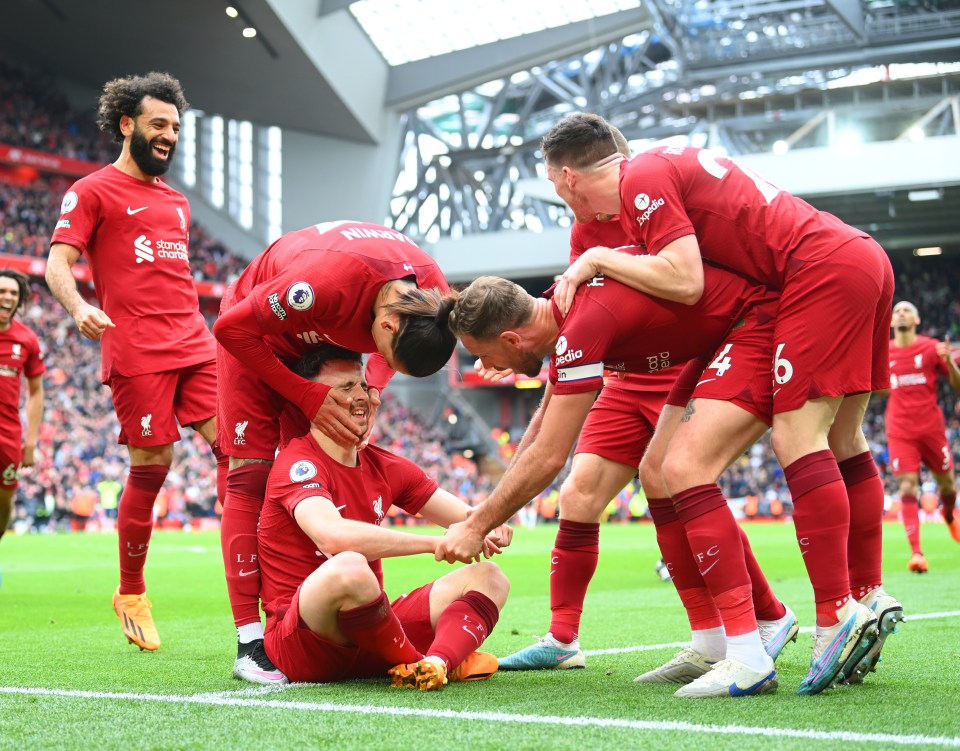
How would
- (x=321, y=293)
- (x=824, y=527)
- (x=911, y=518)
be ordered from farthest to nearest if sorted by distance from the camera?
1. (x=911, y=518)
2. (x=321, y=293)
3. (x=824, y=527)

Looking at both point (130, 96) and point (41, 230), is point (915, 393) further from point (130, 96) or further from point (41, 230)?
point (41, 230)

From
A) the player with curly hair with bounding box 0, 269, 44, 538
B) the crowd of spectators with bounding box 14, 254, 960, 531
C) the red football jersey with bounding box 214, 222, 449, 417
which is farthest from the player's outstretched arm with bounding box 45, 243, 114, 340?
the crowd of spectators with bounding box 14, 254, 960, 531

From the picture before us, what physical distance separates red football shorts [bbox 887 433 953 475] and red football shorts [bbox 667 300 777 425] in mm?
8549

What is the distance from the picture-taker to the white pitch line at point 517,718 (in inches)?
122

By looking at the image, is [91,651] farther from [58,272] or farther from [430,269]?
[430,269]

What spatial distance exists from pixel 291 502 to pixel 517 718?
124 cm

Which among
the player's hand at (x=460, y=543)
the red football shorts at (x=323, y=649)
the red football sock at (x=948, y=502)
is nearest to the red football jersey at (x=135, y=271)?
the red football shorts at (x=323, y=649)

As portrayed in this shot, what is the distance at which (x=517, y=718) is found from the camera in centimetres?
349

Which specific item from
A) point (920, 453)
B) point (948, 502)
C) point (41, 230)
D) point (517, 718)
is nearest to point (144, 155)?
point (517, 718)

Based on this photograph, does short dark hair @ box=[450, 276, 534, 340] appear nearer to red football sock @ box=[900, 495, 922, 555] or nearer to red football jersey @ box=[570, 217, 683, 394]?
red football jersey @ box=[570, 217, 683, 394]

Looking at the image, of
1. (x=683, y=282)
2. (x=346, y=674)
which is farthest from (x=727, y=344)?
(x=346, y=674)

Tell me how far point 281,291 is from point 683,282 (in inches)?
58.5

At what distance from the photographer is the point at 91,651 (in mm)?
5488

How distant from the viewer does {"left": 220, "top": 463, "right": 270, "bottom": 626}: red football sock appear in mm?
4625
